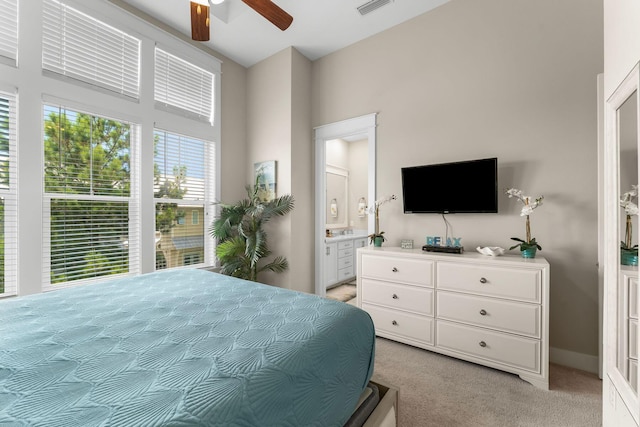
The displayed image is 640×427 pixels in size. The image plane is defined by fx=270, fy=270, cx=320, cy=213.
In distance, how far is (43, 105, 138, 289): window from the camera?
235 centimetres

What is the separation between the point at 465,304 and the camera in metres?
2.27

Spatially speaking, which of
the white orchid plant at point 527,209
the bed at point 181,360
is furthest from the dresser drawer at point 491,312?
the bed at point 181,360

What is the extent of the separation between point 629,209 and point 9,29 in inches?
166

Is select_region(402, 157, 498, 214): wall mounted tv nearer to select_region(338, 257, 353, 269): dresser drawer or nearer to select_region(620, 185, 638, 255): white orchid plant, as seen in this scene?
select_region(620, 185, 638, 255): white orchid plant

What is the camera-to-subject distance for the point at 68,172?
2.43m

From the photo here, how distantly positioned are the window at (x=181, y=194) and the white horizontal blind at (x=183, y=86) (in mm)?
374

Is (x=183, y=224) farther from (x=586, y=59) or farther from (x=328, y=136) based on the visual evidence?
(x=586, y=59)

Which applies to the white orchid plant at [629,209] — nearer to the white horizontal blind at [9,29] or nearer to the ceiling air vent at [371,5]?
the ceiling air vent at [371,5]

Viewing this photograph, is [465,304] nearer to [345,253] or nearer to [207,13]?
[345,253]

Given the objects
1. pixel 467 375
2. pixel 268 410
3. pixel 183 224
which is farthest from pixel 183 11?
pixel 467 375

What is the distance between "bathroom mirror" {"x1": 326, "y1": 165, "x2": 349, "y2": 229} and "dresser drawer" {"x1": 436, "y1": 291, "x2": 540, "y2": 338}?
3.14m

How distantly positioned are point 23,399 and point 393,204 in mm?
2972

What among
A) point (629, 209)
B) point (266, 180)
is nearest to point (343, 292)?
point (266, 180)

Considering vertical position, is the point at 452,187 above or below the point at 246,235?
above
